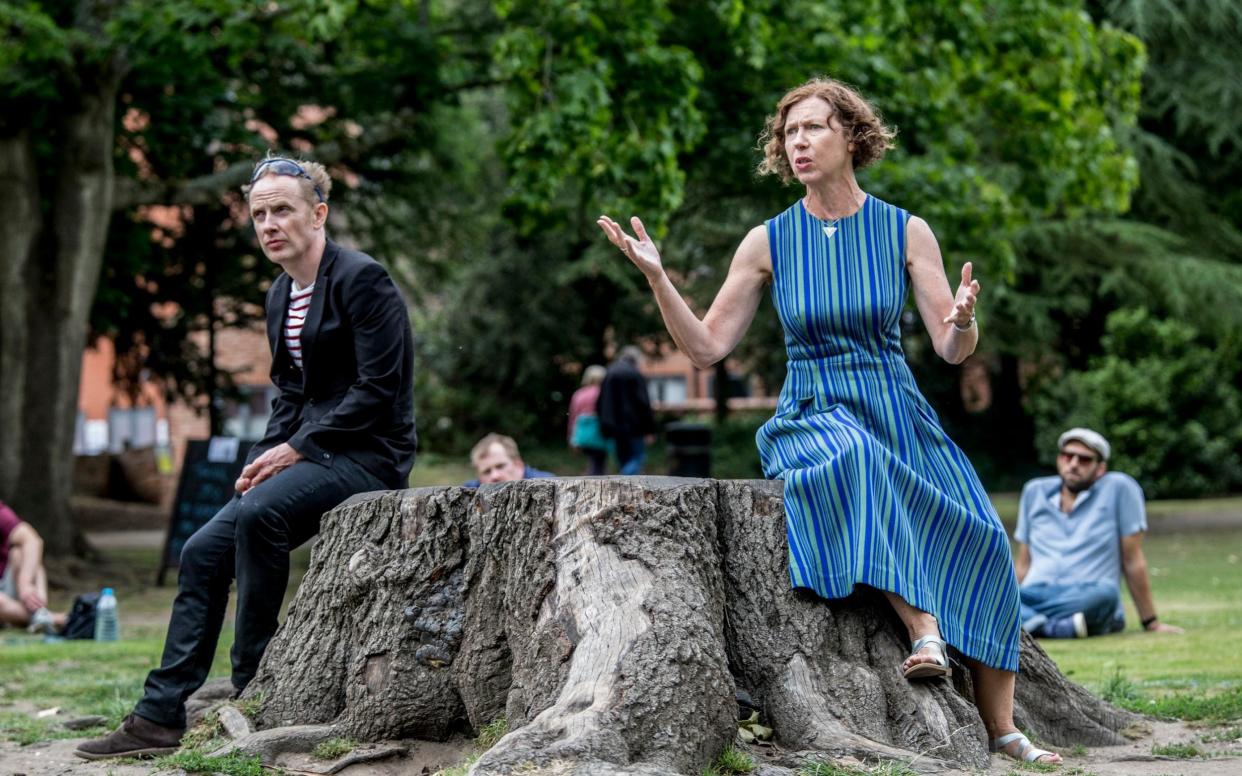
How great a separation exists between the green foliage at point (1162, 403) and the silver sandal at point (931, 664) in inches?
826

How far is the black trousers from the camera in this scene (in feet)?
17.8

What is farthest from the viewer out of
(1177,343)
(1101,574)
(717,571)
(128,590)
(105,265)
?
(1177,343)

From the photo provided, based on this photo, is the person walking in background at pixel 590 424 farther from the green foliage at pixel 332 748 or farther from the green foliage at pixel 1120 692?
the green foliage at pixel 332 748

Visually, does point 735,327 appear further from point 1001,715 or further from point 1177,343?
point 1177,343

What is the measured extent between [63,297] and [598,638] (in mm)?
12102

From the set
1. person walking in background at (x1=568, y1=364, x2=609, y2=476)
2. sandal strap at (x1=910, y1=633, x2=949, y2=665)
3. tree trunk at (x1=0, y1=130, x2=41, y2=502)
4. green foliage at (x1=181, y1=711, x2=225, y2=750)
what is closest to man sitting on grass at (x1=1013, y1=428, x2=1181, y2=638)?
sandal strap at (x1=910, y1=633, x2=949, y2=665)

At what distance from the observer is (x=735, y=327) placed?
530 centimetres

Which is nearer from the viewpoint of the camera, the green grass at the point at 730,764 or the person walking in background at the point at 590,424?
the green grass at the point at 730,764

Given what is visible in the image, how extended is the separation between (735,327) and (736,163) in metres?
11.3

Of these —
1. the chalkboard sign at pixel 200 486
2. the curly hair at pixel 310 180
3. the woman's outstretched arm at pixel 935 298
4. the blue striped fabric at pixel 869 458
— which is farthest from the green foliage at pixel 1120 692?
the chalkboard sign at pixel 200 486

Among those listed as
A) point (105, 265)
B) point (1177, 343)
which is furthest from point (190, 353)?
point (1177, 343)

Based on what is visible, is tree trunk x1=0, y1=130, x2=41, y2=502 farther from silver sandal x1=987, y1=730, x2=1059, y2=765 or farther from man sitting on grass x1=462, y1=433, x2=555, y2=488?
silver sandal x1=987, y1=730, x2=1059, y2=765

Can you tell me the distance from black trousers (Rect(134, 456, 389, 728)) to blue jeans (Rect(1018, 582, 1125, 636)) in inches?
216

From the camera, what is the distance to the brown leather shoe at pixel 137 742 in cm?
550
